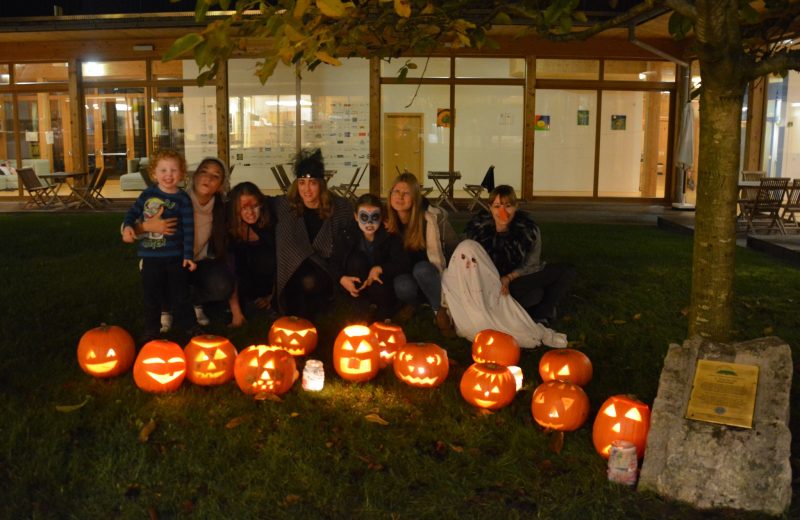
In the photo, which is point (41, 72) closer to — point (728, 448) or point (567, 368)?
point (567, 368)

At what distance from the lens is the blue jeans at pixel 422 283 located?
5.76 m

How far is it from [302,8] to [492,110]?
15742 millimetres

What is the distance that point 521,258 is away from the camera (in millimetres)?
5809

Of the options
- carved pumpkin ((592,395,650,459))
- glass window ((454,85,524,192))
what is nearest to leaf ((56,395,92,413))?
carved pumpkin ((592,395,650,459))

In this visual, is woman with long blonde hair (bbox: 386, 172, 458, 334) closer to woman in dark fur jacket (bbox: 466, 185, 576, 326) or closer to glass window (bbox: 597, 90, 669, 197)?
woman in dark fur jacket (bbox: 466, 185, 576, 326)

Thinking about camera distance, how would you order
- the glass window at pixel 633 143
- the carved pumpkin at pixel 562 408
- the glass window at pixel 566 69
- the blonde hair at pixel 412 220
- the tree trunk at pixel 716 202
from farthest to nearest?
the glass window at pixel 633 143 → the glass window at pixel 566 69 → the blonde hair at pixel 412 220 → the carved pumpkin at pixel 562 408 → the tree trunk at pixel 716 202

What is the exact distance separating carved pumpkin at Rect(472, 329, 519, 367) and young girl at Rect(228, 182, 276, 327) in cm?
194

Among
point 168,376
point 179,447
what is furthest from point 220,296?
point 179,447

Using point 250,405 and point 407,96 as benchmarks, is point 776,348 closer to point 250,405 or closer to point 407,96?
point 250,405

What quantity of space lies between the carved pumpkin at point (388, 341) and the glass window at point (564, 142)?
45.8 ft

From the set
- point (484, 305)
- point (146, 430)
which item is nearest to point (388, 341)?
point (484, 305)

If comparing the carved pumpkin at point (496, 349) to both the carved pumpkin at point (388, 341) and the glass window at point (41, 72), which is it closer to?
the carved pumpkin at point (388, 341)

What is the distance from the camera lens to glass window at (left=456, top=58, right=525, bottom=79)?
1786 centimetres

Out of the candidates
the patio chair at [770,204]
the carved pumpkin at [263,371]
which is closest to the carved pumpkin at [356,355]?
the carved pumpkin at [263,371]
